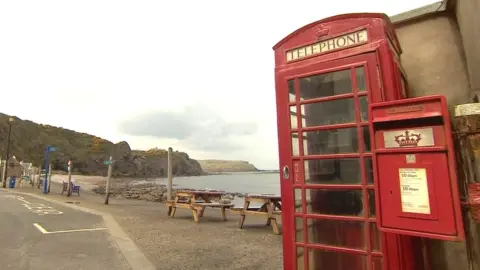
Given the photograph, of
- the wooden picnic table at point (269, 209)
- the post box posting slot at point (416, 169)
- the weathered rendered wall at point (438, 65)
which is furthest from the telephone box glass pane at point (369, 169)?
the wooden picnic table at point (269, 209)

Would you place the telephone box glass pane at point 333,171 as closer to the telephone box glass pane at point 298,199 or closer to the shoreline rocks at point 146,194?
the telephone box glass pane at point 298,199

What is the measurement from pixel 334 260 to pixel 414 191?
112cm

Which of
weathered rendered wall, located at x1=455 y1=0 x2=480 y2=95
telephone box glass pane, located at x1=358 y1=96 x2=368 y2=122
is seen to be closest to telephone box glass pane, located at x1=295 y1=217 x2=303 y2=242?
telephone box glass pane, located at x1=358 y1=96 x2=368 y2=122

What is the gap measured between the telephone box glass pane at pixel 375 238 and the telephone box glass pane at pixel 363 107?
944 mm

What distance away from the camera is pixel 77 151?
99.2m

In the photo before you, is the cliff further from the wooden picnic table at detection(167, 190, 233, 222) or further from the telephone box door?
the telephone box door

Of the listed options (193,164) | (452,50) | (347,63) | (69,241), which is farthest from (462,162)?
(193,164)

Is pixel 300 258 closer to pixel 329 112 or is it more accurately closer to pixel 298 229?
pixel 298 229

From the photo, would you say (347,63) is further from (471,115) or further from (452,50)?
(452,50)

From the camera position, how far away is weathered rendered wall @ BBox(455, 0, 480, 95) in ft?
8.33

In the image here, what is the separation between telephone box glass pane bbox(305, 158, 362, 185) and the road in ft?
11.0

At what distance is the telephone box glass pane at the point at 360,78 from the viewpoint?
2701 millimetres

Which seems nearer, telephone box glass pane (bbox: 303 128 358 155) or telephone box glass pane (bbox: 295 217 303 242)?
telephone box glass pane (bbox: 303 128 358 155)

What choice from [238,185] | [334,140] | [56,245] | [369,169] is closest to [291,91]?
[334,140]
